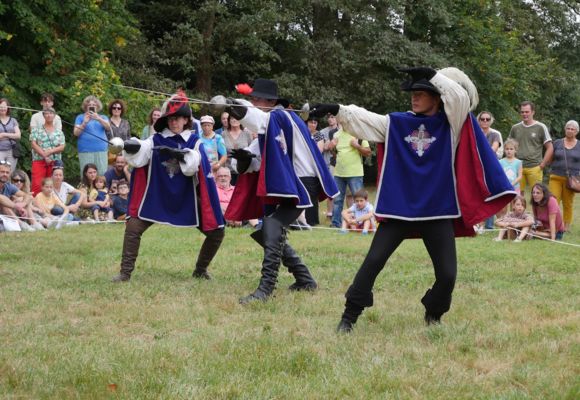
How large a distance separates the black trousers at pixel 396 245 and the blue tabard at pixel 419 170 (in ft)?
0.44

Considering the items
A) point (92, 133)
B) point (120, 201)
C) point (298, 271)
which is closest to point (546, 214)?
point (298, 271)

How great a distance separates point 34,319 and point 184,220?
2.04m

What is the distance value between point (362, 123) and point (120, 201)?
8.61 metres

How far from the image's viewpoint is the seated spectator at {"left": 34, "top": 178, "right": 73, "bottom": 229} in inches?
508

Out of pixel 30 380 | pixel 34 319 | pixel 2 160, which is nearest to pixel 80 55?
pixel 2 160

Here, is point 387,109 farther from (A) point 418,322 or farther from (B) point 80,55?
(A) point 418,322

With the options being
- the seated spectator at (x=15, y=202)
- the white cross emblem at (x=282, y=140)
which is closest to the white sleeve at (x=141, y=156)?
the white cross emblem at (x=282, y=140)

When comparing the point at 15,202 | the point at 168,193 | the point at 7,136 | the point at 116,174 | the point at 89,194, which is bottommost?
the point at 15,202

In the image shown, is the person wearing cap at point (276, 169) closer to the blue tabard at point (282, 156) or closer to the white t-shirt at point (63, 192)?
the blue tabard at point (282, 156)

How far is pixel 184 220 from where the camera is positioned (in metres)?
8.05

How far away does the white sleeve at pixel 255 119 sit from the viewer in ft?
23.4

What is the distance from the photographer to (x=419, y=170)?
5758 mm

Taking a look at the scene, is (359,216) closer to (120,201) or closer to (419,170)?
(120,201)

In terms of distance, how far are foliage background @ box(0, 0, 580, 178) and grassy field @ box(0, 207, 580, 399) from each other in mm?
9361
